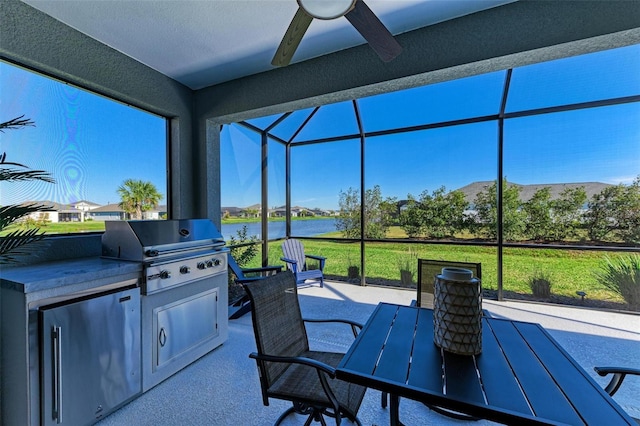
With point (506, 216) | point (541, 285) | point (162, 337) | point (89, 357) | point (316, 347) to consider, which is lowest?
point (316, 347)

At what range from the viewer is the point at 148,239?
2145 millimetres

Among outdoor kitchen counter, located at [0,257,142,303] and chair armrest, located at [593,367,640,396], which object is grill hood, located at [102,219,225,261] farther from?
chair armrest, located at [593,367,640,396]

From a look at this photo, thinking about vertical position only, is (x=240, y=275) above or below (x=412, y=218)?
below

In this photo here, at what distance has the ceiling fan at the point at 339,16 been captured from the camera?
1451 mm

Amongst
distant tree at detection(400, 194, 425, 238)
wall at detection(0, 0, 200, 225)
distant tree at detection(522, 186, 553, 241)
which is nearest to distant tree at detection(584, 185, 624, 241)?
distant tree at detection(522, 186, 553, 241)

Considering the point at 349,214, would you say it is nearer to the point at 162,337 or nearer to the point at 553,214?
the point at 553,214

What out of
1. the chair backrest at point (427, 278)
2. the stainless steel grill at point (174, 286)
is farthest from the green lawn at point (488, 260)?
the chair backrest at point (427, 278)

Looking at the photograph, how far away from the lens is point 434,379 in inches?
40.6

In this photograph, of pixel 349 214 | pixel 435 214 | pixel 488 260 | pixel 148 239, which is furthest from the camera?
pixel 349 214

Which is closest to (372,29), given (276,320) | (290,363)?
(276,320)

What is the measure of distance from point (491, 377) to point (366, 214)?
4.23 meters

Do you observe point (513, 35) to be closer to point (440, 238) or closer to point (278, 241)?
point (440, 238)

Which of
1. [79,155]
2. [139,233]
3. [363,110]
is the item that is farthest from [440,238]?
[79,155]

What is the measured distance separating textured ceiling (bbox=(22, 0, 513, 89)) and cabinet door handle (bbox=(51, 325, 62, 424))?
92.5 inches
